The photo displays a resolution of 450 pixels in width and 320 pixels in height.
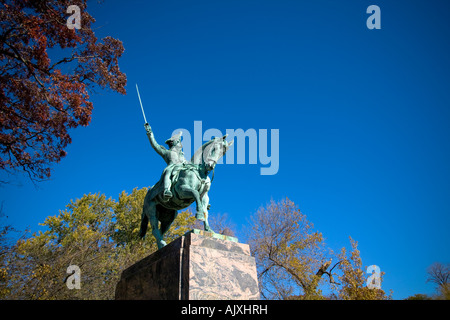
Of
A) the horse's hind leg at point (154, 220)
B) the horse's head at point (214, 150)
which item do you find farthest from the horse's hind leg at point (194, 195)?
the horse's hind leg at point (154, 220)

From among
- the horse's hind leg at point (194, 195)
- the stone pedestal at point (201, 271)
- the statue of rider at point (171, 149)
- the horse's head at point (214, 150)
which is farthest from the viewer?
the statue of rider at point (171, 149)

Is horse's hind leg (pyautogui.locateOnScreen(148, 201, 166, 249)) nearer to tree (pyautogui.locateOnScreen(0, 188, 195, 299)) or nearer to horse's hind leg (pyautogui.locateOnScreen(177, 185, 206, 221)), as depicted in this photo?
horse's hind leg (pyautogui.locateOnScreen(177, 185, 206, 221))

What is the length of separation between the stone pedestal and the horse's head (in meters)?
1.61

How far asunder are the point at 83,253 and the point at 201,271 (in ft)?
45.8

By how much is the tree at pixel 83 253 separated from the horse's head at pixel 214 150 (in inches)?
337

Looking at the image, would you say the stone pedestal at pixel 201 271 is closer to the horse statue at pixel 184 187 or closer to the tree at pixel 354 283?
the horse statue at pixel 184 187

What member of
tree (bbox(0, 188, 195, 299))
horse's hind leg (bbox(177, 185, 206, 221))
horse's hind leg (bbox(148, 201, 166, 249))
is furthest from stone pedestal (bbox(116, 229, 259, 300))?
tree (bbox(0, 188, 195, 299))

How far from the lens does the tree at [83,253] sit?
12812mm

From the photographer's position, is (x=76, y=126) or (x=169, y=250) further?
(x=76, y=126)
